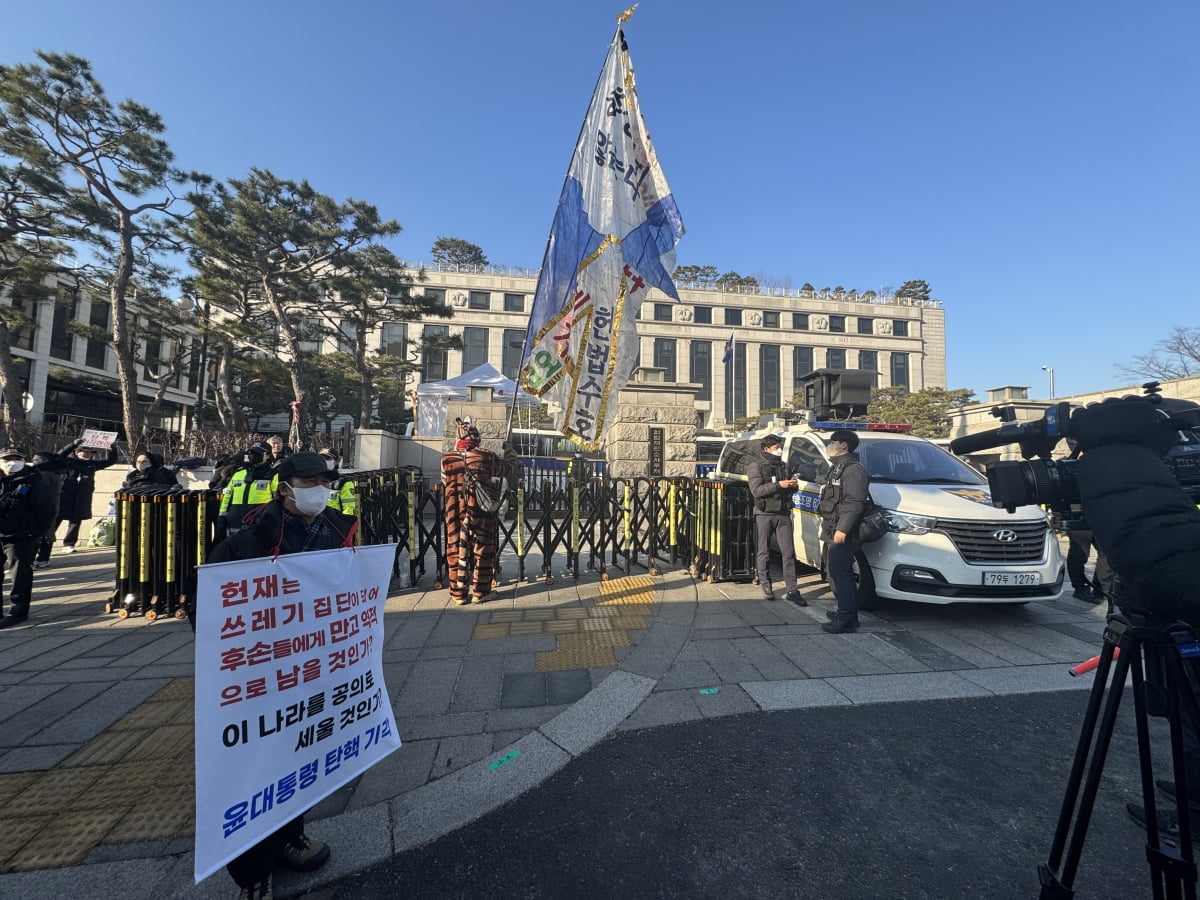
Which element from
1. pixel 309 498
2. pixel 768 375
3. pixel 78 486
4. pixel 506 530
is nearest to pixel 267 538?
pixel 309 498

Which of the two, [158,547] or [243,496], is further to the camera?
[158,547]

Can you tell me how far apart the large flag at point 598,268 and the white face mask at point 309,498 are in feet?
10.0

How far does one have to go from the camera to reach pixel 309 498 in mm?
2496

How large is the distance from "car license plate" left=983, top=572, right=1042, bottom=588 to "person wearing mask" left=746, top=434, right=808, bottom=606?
5.83 feet

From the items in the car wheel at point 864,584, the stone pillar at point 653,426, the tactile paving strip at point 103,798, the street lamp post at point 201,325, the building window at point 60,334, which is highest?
the building window at point 60,334

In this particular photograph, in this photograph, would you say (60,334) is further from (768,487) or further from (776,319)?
(776,319)

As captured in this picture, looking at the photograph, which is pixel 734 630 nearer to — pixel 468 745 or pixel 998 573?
pixel 998 573

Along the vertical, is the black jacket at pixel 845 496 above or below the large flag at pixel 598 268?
below

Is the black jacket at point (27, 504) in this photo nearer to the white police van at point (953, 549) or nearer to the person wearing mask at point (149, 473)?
the person wearing mask at point (149, 473)

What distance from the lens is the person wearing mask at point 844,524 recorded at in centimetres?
491

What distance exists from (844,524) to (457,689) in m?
3.74

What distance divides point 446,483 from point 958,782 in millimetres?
5071

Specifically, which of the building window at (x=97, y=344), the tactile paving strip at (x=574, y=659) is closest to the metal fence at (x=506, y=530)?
the tactile paving strip at (x=574, y=659)

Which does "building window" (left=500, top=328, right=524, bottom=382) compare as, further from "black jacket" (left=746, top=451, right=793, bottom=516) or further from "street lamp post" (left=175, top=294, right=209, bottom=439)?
"black jacket" (left=746, top=451, right=793, bottom=516)
